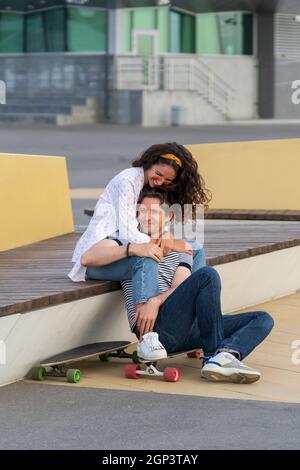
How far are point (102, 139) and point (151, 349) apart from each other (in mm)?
23207

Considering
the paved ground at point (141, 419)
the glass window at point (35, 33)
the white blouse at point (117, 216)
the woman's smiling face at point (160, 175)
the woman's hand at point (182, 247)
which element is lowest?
the paved ground at point (141, 419)


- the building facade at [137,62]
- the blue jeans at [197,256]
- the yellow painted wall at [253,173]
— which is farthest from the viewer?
the building facade at [137,62]

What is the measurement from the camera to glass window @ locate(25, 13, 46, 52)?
131ft

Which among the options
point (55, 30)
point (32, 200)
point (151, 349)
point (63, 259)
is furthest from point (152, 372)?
point (55, 30)

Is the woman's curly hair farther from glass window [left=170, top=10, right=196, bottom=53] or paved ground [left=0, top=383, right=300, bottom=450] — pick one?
glass window [left=170, top=10, right=196, bottom=53]

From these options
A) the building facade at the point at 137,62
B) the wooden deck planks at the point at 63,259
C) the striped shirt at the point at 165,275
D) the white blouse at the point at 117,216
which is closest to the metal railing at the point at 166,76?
the building facade at the point at 137,62

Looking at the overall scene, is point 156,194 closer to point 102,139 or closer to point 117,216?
point 117,216

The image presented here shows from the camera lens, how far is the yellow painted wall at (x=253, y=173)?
11289 millimetres

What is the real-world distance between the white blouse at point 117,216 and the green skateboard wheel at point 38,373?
0.59m

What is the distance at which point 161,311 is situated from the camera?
6.08 m

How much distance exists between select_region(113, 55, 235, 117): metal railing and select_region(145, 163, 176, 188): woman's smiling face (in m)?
31.3

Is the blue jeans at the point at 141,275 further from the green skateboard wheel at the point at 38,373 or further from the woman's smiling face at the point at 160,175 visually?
the green skateboard wheel at the point at 38,373

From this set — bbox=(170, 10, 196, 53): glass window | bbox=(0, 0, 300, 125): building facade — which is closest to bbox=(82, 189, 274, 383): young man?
bbox=(0, 0, 300, 125): building facade

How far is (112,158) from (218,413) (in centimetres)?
1802
